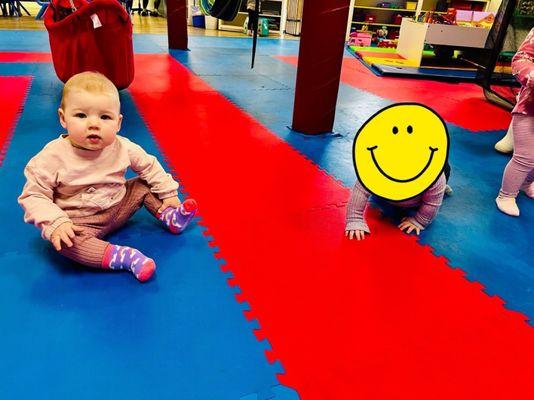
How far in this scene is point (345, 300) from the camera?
4.85 feet

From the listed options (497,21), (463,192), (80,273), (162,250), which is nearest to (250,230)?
(162,250)

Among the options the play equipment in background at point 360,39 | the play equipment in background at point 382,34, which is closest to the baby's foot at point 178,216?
the play equipment in background at point 360,39

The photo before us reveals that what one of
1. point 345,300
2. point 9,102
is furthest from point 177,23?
point 345,300

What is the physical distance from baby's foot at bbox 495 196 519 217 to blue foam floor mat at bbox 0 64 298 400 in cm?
159

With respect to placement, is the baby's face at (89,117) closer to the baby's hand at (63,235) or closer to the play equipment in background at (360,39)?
the baby's hand at (63,235)

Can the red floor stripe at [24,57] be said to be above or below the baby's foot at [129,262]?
below

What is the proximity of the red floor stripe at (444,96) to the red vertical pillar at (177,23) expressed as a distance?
2.56 m

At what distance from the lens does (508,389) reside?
1184 millimetres

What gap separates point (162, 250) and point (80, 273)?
0.32 meters

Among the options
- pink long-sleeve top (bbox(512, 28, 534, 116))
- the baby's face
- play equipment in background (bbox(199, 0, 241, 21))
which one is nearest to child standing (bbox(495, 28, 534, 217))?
pink long-sleeve top (bbox(512, 28, 534, 116))

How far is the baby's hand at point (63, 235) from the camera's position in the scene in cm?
139

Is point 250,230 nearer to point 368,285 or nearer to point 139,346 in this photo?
point 368,285

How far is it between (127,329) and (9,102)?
2.92 m

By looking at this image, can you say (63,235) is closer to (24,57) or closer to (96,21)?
(96,21)
